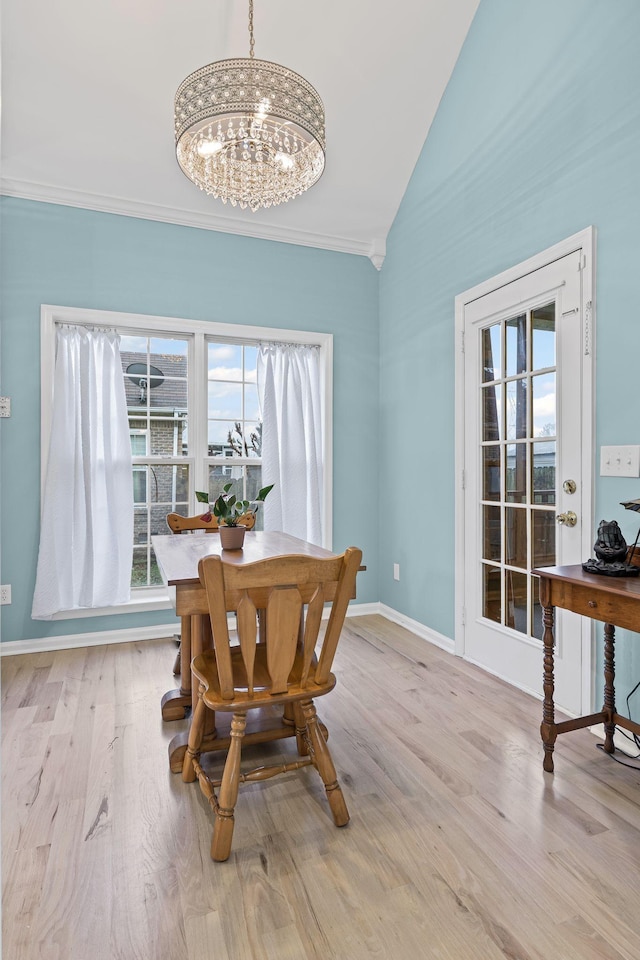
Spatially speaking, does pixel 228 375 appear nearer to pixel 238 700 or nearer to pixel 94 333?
pixel 94 333

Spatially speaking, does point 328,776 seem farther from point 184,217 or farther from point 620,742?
point 184,217

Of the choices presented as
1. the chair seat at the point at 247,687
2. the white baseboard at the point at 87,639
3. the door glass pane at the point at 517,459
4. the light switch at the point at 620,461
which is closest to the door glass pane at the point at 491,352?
the door glass pane at the point at 517,459

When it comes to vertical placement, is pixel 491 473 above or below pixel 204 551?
above

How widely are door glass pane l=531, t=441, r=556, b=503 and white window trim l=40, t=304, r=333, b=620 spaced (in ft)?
5.54

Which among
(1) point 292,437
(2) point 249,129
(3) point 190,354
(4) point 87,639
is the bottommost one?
(4) point 87,639

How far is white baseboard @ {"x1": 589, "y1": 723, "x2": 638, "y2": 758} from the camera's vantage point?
2.18 metres

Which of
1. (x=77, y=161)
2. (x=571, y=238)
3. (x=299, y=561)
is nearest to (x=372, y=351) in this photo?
(x=571, y=238)

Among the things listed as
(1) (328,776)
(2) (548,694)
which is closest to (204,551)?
(1) (328,776)

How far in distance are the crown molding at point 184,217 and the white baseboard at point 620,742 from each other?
341 cm

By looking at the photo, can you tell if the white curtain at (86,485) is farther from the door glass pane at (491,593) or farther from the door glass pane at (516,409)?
the door glass pane at (516,409)

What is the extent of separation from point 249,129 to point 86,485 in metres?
2.29

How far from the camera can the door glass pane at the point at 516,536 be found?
2832 mm

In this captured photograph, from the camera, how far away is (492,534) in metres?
3.06

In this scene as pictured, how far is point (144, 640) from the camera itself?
3635 millimetres
